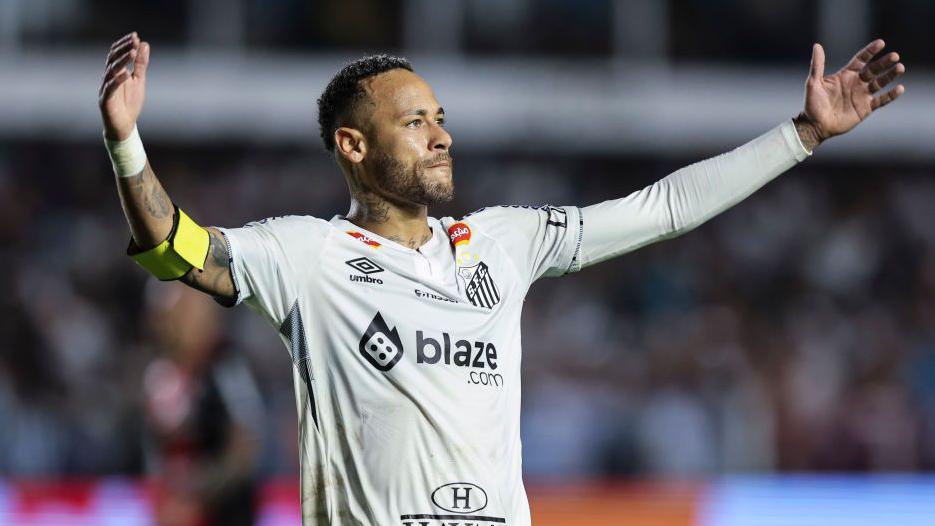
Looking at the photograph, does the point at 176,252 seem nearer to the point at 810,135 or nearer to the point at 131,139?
the point at 131,139

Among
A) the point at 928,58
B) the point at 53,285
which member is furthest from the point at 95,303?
the point at 928,58

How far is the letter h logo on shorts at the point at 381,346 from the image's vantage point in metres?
4.11

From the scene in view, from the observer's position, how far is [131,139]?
12.5 feet

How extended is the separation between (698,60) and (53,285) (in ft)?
26.1

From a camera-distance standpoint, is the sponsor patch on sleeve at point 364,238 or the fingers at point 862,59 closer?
the sponsor patch on sleeve at point 364,238

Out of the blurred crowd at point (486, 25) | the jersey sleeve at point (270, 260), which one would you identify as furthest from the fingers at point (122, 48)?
the blurred crowd at point (486, 25)

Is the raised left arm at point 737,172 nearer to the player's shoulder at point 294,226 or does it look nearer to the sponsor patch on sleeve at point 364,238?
the sponsor patch on sleeve at point 364,238

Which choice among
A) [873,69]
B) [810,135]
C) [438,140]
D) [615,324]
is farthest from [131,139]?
[615,324]

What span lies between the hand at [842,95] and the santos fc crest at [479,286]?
1237mm

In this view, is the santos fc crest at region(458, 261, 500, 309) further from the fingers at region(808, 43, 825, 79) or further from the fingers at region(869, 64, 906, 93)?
the fingers at region(869, 64, 906, 93)

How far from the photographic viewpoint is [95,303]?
42.6 feet

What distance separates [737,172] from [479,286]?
101 centimetres

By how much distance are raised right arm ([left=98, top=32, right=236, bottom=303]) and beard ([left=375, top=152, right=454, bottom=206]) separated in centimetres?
82

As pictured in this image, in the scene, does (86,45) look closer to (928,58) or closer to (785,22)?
(785,22)
